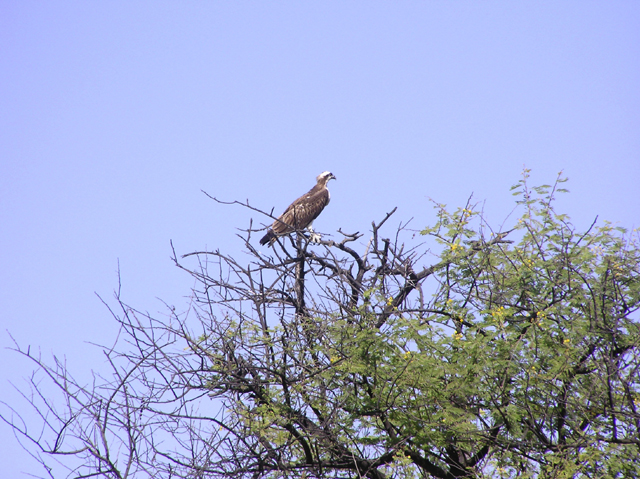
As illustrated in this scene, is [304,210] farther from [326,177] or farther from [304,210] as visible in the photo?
[326,177]

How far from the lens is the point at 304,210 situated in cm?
1268

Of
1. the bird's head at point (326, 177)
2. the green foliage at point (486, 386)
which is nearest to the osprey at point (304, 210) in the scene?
the bird's head at point (326, 177)

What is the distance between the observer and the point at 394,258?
839 cm

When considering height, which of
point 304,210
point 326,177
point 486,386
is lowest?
point 486,386

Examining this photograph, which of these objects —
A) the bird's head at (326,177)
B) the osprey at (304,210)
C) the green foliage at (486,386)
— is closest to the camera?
the green foliage at (486,386)

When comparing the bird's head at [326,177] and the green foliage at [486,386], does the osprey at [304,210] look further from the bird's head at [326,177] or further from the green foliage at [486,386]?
the green foliage at [486,386]

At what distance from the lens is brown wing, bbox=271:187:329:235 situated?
12.5 metres

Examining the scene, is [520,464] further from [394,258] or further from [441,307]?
[394,258]

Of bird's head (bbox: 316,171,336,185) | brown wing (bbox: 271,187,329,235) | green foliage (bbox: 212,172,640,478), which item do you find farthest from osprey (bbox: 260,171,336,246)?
green foliage (bbox: 212,172,640,478)

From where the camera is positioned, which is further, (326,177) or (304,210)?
(326,177)

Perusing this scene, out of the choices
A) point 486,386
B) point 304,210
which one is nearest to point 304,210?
point 304,210

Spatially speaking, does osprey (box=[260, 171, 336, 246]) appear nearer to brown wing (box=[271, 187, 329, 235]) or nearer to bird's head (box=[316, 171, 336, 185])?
brown wing (box=[271, 187, 329, 235])

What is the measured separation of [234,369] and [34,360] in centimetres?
216

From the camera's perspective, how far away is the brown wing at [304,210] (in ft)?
40.9
